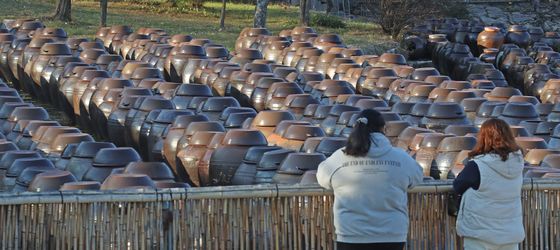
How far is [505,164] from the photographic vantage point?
542 cm

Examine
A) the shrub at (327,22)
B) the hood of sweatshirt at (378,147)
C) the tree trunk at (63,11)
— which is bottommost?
the shrub at (327,22)

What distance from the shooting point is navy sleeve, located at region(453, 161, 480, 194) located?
5.44 metres

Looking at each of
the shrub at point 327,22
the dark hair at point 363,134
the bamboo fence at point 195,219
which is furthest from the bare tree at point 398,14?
the dark hair at point 363,134

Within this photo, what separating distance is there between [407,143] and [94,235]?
559 centimetres

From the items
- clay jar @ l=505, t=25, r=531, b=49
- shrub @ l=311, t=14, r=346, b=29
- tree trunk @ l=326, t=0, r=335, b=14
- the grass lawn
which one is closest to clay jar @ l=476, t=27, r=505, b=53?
clay jar @ l=505, t=25, r=531, b=49

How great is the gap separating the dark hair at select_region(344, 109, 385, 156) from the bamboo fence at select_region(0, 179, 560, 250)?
0.61 m

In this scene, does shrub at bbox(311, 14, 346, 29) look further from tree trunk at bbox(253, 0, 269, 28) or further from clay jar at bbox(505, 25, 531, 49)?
clay jar at bbox(505, 25, 531, 49)

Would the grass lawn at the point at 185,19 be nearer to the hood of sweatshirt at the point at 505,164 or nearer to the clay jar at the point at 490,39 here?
the clay jar at the point at 490,39

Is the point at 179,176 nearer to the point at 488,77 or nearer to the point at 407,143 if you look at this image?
the point at 407,143

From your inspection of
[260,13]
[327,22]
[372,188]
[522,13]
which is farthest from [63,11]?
[372,188]

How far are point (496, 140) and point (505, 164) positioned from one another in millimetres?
135

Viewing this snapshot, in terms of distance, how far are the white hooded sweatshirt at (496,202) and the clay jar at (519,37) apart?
20.0 metres

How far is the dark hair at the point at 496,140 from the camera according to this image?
540 cm

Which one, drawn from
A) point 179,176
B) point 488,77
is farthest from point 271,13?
point 179,176
